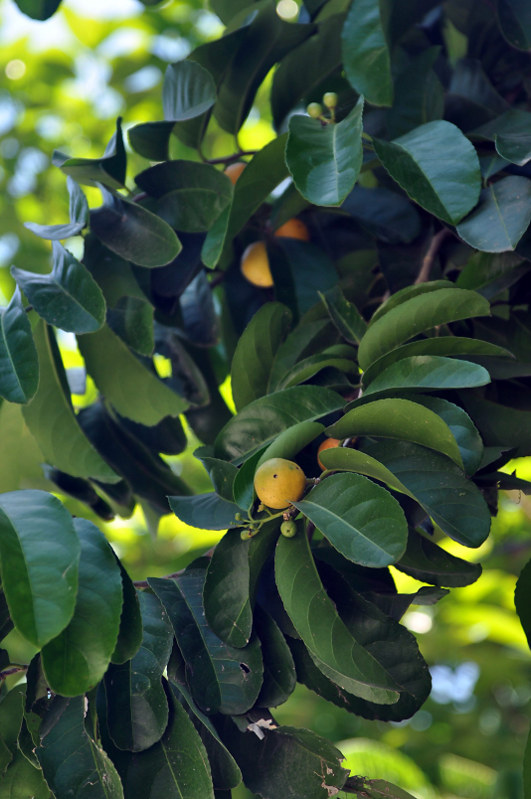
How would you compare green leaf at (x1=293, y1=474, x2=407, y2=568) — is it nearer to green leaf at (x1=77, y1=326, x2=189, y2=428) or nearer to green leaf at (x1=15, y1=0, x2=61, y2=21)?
green leaf at (x1=77, y1=326, x2=189, y2=428)

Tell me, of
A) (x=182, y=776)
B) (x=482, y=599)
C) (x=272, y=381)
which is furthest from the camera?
(x=482, y=599)

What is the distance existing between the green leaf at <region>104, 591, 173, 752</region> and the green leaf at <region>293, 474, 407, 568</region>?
15 cm

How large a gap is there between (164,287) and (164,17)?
146 cm

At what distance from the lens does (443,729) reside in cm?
195

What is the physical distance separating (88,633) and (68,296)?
286 millimetres

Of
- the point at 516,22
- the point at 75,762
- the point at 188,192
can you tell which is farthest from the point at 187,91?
the point at 75,762

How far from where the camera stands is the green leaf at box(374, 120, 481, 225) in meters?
0.60

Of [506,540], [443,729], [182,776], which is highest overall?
[182,776]

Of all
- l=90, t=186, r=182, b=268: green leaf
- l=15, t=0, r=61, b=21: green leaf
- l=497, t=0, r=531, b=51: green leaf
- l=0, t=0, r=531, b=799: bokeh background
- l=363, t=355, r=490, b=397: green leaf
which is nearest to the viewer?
l=363, t=355, r=490, b=397: green leaf

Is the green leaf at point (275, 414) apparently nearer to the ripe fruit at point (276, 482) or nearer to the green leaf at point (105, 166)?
the ripe fruit at point (276, 482)

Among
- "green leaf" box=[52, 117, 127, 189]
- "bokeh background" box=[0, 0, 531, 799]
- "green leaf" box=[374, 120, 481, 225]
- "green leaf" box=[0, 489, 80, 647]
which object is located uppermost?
"green leaf" box=[52, 117, 127, 189]

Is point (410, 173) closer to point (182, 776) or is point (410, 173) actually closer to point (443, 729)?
point (182, 776)

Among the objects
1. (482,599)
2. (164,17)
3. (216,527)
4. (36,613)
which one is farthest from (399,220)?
(164,17)

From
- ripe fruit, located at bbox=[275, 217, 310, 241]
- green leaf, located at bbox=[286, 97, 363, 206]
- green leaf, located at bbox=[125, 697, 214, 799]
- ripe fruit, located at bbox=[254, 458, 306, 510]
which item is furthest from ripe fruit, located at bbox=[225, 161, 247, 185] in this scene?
green leaf, located at bbox=[125, 697, 214, 799]
